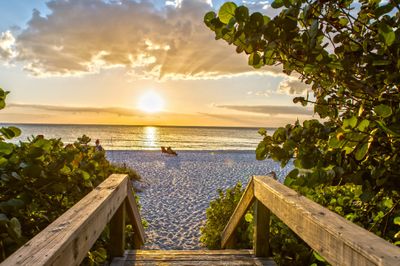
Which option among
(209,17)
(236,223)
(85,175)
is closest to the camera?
(209,17)

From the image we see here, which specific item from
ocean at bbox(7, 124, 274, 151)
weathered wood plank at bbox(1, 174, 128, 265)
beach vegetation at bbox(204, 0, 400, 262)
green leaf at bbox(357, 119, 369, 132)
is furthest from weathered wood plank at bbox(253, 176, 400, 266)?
ocean at bbox(7, 124, 274, 151)

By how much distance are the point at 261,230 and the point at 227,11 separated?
117 inches

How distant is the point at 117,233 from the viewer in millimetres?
3697

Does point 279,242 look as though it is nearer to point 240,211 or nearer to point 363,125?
point 240,211

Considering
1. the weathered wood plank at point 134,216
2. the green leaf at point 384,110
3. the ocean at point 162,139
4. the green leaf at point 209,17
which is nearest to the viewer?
the green leaf at point 384,110

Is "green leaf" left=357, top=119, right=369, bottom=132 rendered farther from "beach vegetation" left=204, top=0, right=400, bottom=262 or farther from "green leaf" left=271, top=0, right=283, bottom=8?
"green leaf" left=271, top=0, right=283, bottom=8

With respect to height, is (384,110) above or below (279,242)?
above

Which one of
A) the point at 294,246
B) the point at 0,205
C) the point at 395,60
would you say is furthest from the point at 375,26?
the point at 294,246

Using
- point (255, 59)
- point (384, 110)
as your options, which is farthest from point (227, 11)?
point (384, 110)

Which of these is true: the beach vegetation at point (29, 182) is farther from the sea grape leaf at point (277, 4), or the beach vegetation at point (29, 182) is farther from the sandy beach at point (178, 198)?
the sandy beach at point (178, 198)

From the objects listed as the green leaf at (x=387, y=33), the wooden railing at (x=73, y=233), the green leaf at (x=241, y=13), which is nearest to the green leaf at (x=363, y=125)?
the green leaf at (x=387, y=33)

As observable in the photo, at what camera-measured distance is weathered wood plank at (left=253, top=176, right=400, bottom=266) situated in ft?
4.61

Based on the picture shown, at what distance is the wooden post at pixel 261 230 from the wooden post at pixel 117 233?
152cm

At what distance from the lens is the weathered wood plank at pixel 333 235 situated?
1405mm
